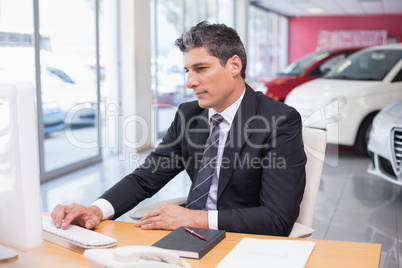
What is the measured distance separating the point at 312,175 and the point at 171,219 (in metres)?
0.58

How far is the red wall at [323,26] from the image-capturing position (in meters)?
16.7

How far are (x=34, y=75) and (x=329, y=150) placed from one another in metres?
3.81

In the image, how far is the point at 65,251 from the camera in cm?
134

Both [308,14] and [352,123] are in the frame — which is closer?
[352,123]

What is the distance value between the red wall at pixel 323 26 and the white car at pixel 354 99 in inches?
446

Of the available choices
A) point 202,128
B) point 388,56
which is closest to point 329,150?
point 388,56

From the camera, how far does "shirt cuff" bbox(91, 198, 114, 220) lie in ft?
5.52

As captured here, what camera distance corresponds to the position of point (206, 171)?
5.96 feet

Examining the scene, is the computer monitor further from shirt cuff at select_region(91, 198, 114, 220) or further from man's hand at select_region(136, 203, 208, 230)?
shirt cuff at select_region(91, 198, 114, 220)

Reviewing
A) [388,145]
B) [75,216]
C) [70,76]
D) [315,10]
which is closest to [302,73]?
[70,76]

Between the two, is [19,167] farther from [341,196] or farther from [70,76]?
[70,76]

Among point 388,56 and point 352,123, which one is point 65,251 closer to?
point 352,123

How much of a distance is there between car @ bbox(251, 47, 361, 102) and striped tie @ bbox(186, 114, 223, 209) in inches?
226

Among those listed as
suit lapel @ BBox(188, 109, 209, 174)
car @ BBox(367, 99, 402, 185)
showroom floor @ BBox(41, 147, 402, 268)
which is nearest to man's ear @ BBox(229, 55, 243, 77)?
suit lapel @ BBox(188, 109, 209, 174)
